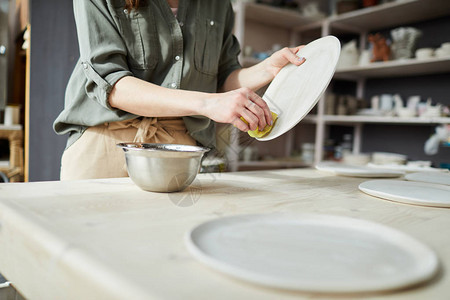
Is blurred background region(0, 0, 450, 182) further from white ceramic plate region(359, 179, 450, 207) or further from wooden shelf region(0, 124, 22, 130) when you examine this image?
white ceramic plate region(359, 179, 450, 207)

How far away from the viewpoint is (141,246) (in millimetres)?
433

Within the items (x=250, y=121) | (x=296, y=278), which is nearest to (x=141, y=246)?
(x=296, y=278)

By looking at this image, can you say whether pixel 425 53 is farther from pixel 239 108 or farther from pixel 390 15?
pixel 239 108

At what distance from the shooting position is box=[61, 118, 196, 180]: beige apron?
113 centimetres

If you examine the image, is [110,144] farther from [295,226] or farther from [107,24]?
[295,226]

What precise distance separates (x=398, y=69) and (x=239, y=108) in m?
2.73

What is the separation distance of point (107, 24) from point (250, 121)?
1.79 feet

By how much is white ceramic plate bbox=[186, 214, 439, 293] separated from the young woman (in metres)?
0.32

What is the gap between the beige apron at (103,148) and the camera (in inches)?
44.5

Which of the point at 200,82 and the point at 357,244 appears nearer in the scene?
the point at 357,244

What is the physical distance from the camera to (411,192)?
0.84 meters

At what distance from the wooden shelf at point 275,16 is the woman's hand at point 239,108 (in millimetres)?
2608

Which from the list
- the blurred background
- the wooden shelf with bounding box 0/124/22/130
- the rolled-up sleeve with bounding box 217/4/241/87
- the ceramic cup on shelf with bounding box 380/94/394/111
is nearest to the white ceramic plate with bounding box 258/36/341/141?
the rolled-up sleeve with bounding box 217/4/241/87

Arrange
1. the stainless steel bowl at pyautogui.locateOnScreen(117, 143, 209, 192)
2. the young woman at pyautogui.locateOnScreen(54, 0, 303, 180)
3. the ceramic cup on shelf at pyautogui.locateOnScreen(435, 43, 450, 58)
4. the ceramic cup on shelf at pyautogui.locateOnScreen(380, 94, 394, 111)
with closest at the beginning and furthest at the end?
the stainless steel bowl at pyautogui.locateOnScreen(117, 143, 209, 192) < the young woman at pyautogui.locateOnScreen(54, 0, 303, 180) < the ceramic cup on shelf at pyautogui.locateOnScreen(435, 43, 450, 58) < the ceramic cup on shelf at pyautogui.locateOnScreen(380, 94, 394, 111)
